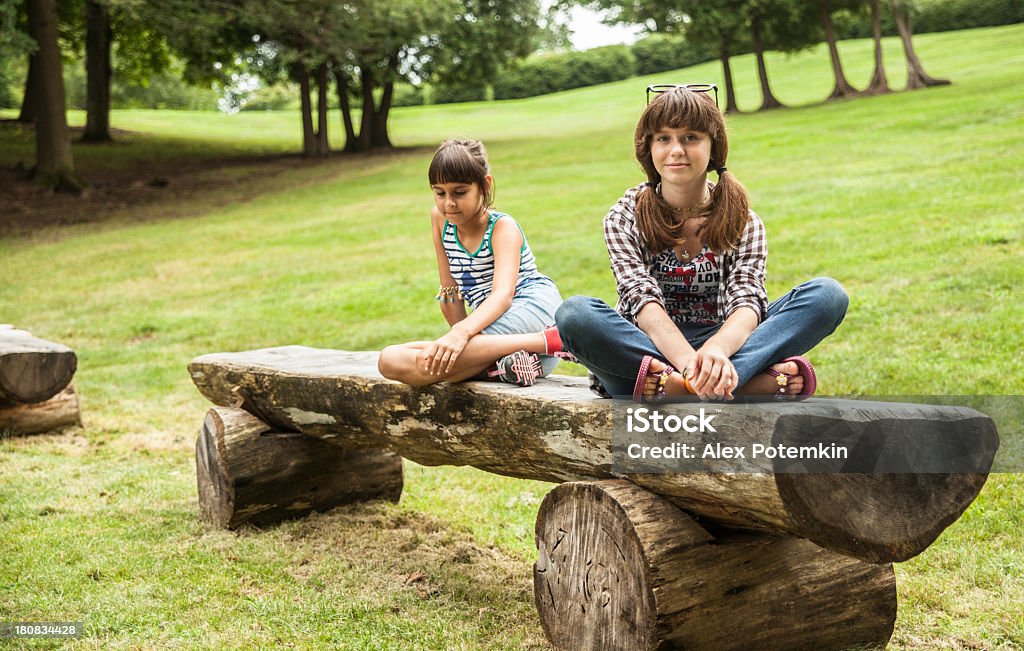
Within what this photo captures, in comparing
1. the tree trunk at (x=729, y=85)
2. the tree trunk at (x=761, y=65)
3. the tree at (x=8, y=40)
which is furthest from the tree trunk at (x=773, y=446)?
the tree trunk at (x=761, y=65)

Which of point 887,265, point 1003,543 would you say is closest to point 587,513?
point 1003,543

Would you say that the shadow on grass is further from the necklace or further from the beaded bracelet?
the necklace

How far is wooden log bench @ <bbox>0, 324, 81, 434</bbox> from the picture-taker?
6.65 metres

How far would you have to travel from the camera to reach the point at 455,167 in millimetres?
4121

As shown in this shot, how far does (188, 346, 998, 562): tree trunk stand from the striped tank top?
1.98ft

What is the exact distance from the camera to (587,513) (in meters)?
3.14

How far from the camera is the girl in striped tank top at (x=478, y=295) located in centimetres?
383

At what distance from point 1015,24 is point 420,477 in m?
49.9

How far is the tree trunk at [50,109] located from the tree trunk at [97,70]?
6205 mm

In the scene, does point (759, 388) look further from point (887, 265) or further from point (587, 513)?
point (887, 265)

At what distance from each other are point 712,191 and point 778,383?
0.82 m

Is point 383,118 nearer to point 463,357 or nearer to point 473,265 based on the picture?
point 473,265

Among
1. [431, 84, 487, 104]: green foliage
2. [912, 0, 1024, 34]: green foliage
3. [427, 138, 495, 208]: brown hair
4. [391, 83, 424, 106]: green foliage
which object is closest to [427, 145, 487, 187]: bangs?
[427, 138, 495, 208]: brown hair

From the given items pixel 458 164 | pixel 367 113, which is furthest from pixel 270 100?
pixel 458 164
